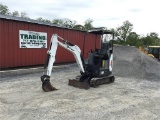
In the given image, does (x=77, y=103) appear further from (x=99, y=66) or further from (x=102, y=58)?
(x=102, y=58)

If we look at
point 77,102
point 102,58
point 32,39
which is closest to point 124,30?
point 32,39

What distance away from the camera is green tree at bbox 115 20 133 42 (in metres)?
48.6

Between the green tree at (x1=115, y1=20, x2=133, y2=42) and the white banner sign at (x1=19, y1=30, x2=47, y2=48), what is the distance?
35.8m

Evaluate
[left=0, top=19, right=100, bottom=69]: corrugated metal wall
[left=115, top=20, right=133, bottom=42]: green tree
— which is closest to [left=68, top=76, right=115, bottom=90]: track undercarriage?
[left=0, top=19, right=100, bottom=69]: corrugated metal wall

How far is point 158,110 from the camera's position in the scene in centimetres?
607

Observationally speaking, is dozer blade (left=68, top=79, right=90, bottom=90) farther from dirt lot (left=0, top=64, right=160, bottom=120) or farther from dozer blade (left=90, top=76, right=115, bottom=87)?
dozer blade (left=90, top=76, right=115, bottom=87)

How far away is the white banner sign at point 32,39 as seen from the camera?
12.7m

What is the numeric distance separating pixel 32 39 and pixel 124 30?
3963 cm

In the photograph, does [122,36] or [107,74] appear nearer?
[107,74]

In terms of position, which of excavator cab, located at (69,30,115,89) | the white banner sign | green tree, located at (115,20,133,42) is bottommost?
excavator cab, located at (69,30,115,89)

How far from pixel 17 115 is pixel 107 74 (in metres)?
5.23

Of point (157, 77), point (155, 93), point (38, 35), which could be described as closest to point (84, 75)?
point (155, 93)

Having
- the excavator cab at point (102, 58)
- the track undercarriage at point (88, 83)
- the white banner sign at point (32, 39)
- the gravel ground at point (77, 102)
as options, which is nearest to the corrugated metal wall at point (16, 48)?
the white banner sign at point (32, 39)

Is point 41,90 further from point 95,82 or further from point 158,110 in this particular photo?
point 158,110
